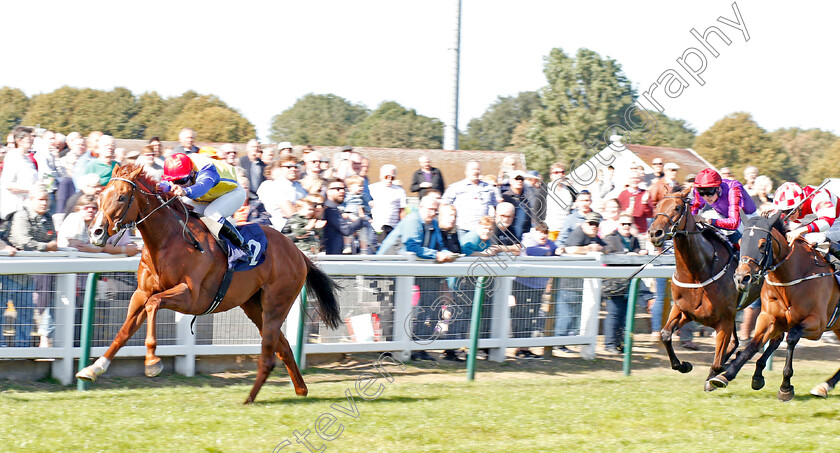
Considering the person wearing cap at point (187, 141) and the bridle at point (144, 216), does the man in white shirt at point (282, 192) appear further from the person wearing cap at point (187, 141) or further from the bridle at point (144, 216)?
the bridle at point (144, 216)

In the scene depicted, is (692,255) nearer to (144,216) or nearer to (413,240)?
(413,240)

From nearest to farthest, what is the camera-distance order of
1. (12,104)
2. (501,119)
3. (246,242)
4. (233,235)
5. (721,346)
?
(233,235) → (246,242) → (721,346) → (12,104) → (501,119)

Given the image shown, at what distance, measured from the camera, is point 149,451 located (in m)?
4.23

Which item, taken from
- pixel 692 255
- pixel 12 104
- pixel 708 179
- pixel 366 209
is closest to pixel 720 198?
pixel 708 179

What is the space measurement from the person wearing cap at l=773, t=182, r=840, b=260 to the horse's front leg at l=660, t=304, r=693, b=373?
3.46 ft

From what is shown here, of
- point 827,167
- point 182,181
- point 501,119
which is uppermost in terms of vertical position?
point 501,119

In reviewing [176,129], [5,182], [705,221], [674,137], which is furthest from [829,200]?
[674,137]

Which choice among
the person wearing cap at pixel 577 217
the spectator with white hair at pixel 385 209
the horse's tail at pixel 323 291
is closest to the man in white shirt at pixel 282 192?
the spectator with white hair at pixel 385 209

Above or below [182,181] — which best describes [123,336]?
below

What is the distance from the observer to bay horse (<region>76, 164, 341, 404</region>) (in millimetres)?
5070

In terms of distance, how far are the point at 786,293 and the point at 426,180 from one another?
4.31m

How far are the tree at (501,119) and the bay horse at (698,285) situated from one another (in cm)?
8068

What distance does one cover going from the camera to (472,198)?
8711 mm

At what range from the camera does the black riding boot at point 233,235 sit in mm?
5746
